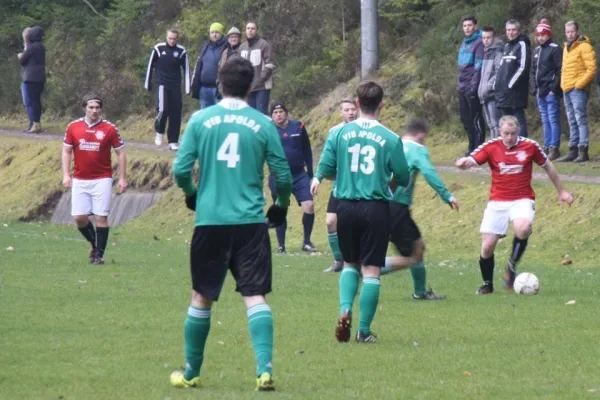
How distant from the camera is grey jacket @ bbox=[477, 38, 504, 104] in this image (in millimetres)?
21016

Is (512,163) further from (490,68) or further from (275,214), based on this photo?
(490,68)

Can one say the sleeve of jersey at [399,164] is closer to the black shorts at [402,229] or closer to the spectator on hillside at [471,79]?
the black shorts at [402,229]

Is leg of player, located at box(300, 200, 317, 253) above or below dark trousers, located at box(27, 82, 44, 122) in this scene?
below

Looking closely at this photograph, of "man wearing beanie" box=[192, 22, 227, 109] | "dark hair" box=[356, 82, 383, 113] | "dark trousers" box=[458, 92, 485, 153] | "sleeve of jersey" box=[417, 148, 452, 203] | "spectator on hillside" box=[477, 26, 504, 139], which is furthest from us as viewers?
"man wearing beanie" box=[192, 22, 227, 109]

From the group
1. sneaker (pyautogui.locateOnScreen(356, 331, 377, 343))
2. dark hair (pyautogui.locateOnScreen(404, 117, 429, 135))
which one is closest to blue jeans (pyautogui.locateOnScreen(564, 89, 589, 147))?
dark hair (pyautogui.locateOnScreen(404, 117, 429, 135))

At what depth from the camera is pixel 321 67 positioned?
3164cm

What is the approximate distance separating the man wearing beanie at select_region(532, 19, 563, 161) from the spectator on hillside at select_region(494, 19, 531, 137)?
1.41ft

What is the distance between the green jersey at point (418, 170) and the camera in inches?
488

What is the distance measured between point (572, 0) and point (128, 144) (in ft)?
40.1

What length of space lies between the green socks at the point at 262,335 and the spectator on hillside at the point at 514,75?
13057mm

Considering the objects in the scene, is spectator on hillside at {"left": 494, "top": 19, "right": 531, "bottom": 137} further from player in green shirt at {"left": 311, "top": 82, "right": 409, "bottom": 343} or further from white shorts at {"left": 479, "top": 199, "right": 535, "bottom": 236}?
player in green shirt at {"left": 311, "top": 82, "right": 409, "bottom": 343}

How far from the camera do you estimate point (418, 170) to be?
12.6m

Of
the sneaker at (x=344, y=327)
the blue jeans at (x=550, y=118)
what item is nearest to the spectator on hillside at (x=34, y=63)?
the blue jeans at (x=550, y=118)

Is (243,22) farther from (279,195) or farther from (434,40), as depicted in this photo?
(279,195)
